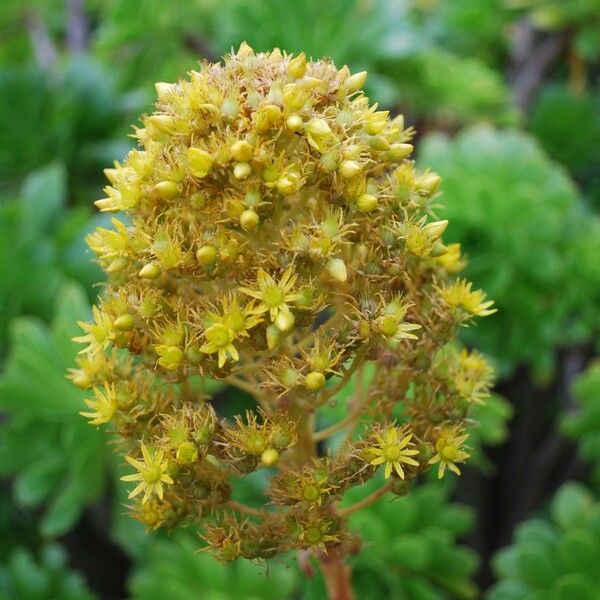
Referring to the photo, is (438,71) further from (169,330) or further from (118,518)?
(169,330)

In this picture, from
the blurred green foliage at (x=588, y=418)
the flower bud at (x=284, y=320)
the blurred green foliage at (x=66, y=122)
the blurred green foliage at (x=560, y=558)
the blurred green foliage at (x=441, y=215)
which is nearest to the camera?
the flower bud at (x=284, y=320)

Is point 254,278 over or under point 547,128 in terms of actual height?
under

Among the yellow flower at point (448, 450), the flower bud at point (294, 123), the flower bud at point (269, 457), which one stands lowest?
the yellow flower at point (448, 450)

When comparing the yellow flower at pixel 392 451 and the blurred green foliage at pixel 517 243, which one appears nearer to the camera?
the yellow flower at pixel 392 451

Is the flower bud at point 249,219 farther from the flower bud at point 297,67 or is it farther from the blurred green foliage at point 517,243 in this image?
the blurred green foliage at point 517,243

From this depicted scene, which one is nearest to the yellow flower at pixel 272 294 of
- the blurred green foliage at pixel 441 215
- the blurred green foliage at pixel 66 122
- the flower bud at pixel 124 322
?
the flower bud at pixel 124 322

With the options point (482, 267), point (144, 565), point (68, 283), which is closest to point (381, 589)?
point (144, 565)

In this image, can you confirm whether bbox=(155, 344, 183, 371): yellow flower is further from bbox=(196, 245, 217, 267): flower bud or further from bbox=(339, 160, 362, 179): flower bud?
bbox=(339, 160, 362, 179): flower bud

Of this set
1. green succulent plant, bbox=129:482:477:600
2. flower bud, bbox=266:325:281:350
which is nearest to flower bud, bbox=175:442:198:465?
flower bud, bbox=266:325:281:350
